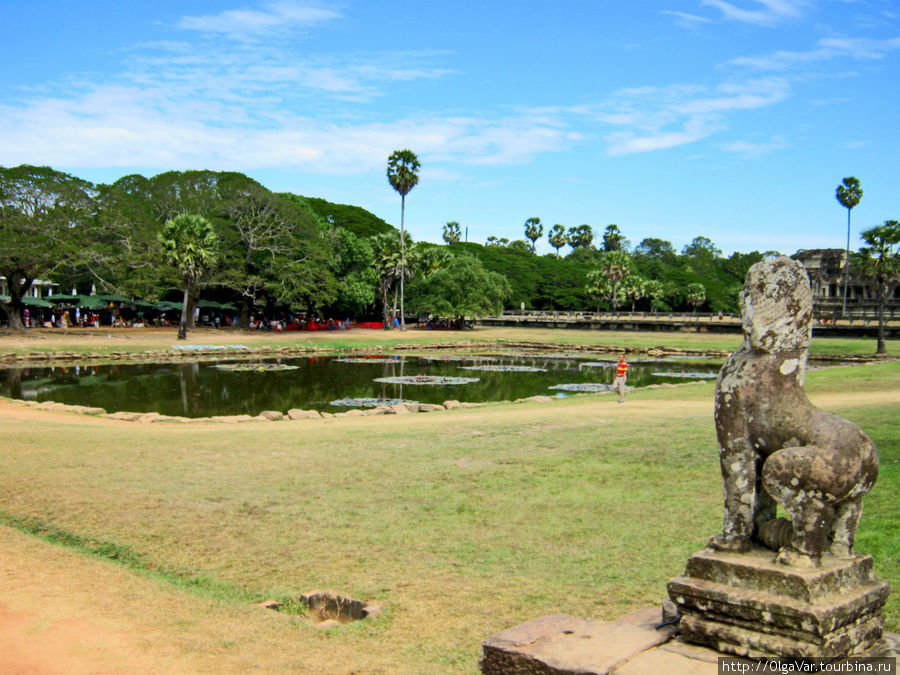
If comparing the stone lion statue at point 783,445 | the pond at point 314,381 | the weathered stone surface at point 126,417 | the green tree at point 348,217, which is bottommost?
the pond at point 314,381

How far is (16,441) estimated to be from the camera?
14203 millimetres

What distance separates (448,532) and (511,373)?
31101 mm

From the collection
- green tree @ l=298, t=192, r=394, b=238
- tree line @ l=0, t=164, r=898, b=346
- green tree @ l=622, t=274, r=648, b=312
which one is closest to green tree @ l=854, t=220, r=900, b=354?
tree line @ l=0, t=164, r=898, b=346

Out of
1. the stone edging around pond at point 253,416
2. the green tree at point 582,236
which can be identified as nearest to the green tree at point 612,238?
the green tree at point 582,236

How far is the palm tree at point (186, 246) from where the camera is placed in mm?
52750

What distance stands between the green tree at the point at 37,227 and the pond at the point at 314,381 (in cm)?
1495

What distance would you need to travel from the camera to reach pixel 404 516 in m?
9.41

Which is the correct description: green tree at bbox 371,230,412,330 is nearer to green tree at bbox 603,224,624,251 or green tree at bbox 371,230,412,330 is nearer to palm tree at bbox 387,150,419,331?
palm tree at bbox 387,150,419,331

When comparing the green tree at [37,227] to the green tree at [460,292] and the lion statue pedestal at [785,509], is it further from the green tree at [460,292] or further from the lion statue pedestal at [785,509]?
the lion statue pedestal at [785,509]

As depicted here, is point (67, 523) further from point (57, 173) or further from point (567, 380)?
point (57, 173)

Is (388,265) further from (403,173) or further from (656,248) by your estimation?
(656,248)

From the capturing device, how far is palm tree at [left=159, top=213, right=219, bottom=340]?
5275 centimetres

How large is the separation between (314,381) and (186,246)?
23.4m

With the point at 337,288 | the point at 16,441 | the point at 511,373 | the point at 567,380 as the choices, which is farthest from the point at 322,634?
the point at 337,288
